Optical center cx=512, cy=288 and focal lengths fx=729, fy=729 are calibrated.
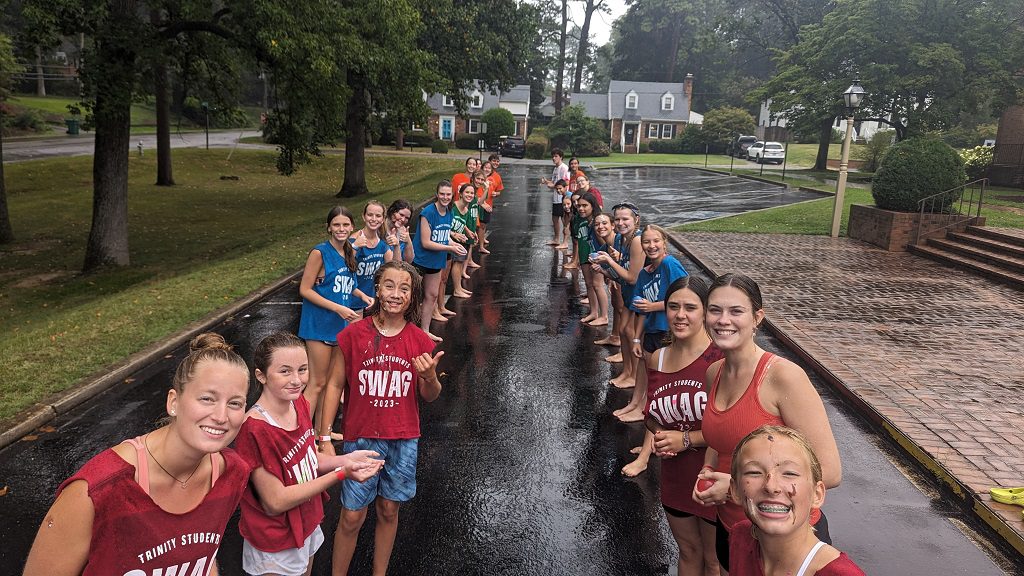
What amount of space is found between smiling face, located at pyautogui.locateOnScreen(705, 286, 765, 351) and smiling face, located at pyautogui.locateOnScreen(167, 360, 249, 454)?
2.07 metres

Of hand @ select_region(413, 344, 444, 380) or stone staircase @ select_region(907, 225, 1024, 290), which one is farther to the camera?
stone staircase @ select_region(907, 225, 1024, 290)

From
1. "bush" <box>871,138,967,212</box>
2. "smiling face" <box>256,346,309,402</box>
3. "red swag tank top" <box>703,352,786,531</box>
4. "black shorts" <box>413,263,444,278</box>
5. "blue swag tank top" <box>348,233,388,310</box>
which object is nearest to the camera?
"red swag tank top" <box>703,352,786,531</box>

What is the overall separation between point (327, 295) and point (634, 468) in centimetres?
305

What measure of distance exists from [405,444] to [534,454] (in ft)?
8.38

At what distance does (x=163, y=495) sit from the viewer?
2453 millimetres

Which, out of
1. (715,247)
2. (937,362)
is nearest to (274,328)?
(937,362)

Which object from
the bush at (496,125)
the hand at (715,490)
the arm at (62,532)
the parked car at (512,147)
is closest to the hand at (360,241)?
the hand at (715,490)

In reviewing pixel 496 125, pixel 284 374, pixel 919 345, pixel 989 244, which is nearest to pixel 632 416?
pixel 284 374

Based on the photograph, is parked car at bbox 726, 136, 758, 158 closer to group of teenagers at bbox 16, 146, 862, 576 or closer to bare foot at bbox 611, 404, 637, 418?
bare foot at bbox 611, 404, 637, 418

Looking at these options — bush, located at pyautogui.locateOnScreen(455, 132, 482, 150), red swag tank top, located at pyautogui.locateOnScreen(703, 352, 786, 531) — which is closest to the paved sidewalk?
red swag tank top, located at pyautogui.locateOnScreen(703, 352, 786, 531)

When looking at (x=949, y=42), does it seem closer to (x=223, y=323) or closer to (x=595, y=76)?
(x=223, y=323)

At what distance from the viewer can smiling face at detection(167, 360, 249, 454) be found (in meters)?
2.45

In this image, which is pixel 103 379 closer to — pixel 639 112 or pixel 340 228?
pixel 340 228

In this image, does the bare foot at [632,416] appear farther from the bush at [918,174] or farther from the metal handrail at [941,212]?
the bush at [918,174]
